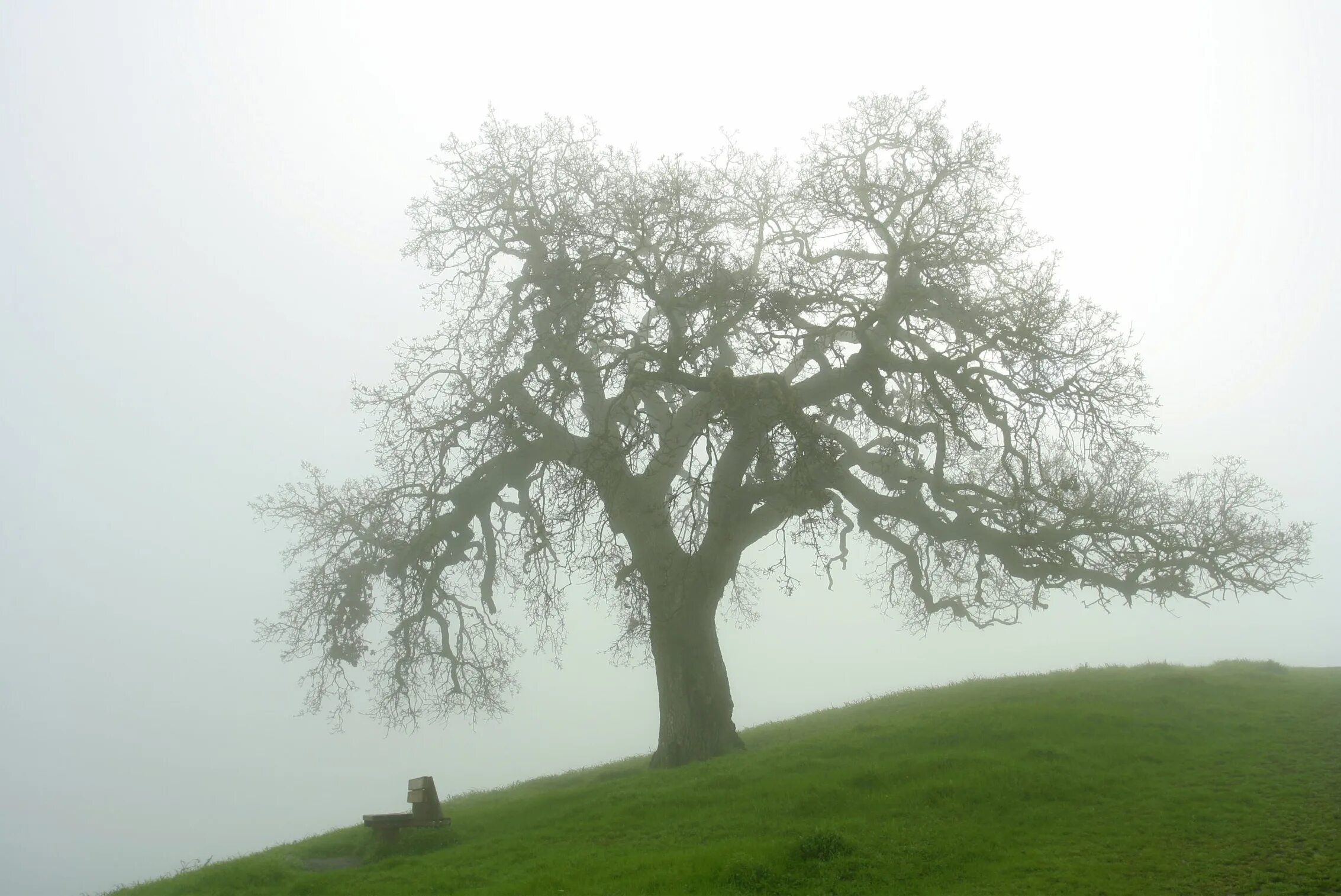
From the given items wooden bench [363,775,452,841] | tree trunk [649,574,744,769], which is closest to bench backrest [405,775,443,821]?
wooden bench [363,775,452,841]

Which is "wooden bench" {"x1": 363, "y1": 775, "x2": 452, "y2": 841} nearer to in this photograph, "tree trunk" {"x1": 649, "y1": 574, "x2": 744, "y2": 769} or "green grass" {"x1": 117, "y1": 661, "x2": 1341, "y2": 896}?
"green grass" {"x1": 117, "y1": 661, "x2": 1341, "y2": 896}

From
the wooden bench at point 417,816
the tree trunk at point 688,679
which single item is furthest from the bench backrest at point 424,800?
the tree trunk at point 688,679

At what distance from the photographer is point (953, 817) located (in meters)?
11.6

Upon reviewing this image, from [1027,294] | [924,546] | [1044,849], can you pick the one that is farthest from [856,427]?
[1044,849]

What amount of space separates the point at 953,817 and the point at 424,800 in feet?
27.1

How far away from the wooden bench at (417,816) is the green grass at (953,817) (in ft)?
0.69

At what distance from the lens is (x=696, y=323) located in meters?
17.0

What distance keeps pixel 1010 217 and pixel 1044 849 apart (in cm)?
1206

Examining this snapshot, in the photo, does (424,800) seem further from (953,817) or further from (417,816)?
(953,817)

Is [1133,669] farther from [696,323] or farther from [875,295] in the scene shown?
[696,323]

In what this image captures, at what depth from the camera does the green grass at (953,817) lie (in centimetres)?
997

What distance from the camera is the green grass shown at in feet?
32.7

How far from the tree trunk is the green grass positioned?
2.93 feet

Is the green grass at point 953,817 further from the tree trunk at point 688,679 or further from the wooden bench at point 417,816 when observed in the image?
the tree trunk at point 688,679
